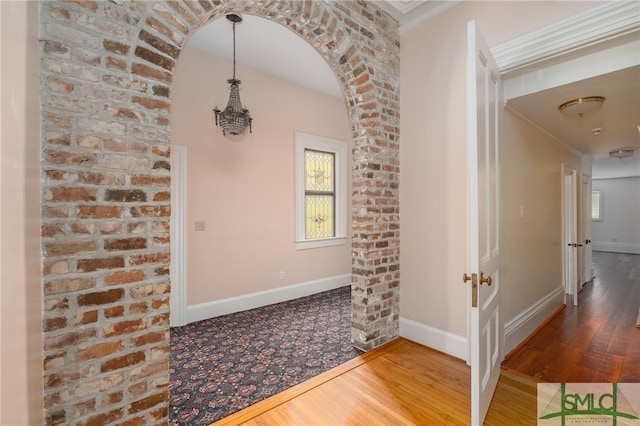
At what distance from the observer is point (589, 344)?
115 inches

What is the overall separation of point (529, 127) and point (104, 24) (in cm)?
362

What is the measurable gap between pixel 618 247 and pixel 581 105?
10.5 meters

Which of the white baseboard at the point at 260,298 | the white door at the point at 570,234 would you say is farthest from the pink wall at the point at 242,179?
the white door at the point at 570,234

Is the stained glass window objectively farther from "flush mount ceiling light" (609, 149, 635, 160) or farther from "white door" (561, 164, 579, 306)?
"flush mount ceiling light" (609, 149, 635, 160)

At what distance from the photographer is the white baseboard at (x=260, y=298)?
3441mm

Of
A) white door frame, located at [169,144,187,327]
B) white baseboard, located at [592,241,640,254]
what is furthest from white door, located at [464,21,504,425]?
white baseboard, located at [592,241,640,254]

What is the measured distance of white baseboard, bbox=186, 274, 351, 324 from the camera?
344 centimetres

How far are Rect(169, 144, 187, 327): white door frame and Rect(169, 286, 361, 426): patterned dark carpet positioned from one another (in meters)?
0.21

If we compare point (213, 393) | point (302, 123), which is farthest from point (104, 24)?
point (302, 123)

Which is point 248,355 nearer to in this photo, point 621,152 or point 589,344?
point 589,344

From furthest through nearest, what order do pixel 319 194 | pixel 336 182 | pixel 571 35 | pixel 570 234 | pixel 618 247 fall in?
pixel 618 247
pixel 336 182
pixel 319 194
pixel 570 234
pixel 571 35

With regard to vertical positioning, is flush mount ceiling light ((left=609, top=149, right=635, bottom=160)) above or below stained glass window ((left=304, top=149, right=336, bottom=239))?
above

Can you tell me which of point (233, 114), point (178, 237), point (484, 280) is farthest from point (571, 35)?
point (178, 237)

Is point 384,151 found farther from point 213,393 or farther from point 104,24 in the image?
point 213,393
